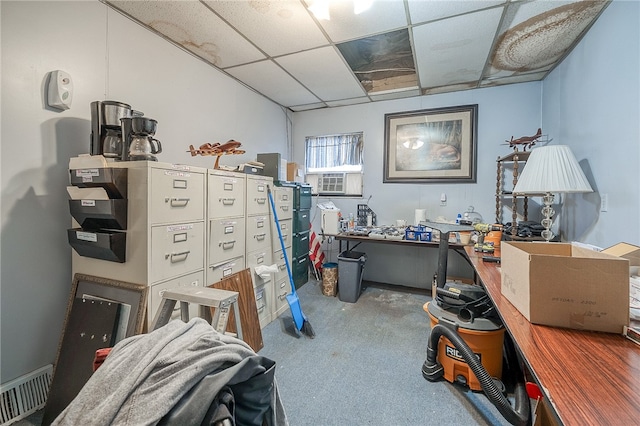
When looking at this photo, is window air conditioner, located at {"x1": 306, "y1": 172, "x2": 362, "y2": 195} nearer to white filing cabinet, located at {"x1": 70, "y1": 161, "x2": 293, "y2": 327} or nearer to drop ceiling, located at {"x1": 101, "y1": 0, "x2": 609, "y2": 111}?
drop ceiling, located at {"x1": 101, "y1": 0, "x2": 609, "y2": 111}

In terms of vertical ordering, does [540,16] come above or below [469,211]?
above

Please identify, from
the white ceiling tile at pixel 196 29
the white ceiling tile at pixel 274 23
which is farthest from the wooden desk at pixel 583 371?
the white ceiling tile at pixel 196 29

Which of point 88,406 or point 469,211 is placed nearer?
point 88,406

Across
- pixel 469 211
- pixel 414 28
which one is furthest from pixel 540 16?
pixel 469 211

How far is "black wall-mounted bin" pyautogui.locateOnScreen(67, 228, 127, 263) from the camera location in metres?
1.44

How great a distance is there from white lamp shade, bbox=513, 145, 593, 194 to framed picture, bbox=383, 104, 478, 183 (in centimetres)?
136

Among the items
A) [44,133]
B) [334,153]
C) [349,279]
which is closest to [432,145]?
[334,153]

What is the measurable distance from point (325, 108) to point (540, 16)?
2571mm

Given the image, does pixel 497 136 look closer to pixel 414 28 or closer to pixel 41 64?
pixel 414 28

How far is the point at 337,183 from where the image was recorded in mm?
3938

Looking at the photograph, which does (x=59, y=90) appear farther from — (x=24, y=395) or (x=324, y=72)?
(x=324, y=72)

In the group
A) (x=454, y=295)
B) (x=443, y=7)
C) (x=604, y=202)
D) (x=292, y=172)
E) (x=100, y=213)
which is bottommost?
(x=454, y=295)

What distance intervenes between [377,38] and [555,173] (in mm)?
1734

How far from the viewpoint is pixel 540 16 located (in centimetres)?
191
